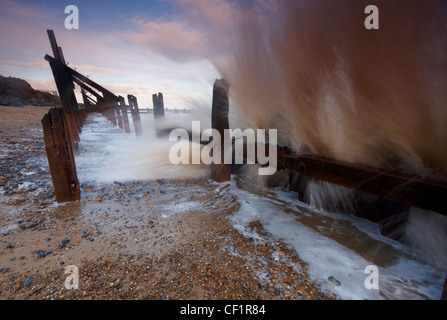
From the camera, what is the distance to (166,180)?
439 cm

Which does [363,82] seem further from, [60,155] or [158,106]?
[158,106]

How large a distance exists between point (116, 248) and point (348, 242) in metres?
2.89

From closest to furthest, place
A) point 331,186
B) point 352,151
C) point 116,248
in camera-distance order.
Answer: point 116,248, point 352,151, point 331,186

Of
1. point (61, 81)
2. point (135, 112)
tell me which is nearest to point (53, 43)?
A: point (61, 81)

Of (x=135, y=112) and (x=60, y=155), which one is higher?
(x=135, y=112)

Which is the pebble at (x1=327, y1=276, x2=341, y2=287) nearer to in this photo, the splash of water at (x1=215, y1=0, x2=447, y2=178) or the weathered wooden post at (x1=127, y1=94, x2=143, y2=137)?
the splash of water at (x1=215, y1=0, x2=447, y2=178)

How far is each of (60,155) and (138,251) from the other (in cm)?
224

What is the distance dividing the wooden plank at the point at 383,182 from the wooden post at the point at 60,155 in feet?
12.1

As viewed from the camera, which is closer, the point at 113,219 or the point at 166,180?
the point at 113,219

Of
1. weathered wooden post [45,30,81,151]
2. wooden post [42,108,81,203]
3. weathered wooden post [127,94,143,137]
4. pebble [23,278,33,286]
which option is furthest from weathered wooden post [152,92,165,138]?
pebble [23,278,33,286]

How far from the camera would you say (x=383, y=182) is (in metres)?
1.77

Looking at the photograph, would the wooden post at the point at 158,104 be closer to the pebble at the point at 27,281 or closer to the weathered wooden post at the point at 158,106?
the weathered wooden post at the point at 158,106

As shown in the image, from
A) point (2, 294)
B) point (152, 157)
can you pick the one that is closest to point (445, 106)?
point (2, 294)

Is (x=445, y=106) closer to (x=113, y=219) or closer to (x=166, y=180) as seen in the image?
(x=113, y=219)
